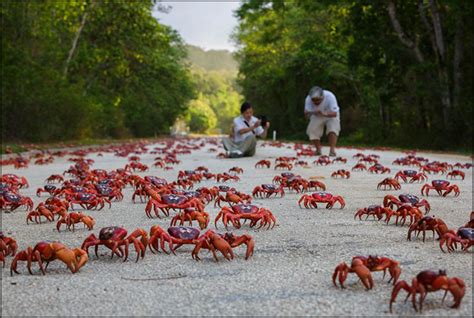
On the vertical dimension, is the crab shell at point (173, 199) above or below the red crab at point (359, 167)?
above

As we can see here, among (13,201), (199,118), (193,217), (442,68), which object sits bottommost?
(199,118)

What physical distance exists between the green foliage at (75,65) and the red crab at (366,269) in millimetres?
22155

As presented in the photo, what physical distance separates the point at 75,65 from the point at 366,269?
33131 millimetres

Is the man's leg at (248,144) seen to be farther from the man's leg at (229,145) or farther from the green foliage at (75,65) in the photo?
the green foliage at (75,65)

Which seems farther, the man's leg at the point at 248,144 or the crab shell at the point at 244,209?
the man's leg at the point at 248,144

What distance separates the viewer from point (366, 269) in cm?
280

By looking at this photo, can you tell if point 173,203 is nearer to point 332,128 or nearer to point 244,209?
point 244,209

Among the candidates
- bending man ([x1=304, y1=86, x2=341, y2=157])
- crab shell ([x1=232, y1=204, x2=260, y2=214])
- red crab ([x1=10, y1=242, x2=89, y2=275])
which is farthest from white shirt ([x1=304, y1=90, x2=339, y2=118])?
red crab ([x1=10, y1=242, x2=89, y2=275])

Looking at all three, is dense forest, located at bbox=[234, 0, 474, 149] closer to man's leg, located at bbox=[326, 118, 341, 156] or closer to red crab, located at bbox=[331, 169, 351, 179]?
man's leg, located at bbox=[326, 118, 341, 156]

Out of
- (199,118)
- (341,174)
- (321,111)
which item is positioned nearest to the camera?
(341,174)

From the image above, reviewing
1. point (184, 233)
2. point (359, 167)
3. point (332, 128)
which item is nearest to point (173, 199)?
point (184, 233)

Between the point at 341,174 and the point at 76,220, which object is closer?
the point at 76,220

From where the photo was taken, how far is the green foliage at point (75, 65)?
79.3 feet

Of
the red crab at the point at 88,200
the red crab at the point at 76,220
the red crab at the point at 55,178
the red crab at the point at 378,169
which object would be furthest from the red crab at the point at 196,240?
the red crab at the point at 378,169
